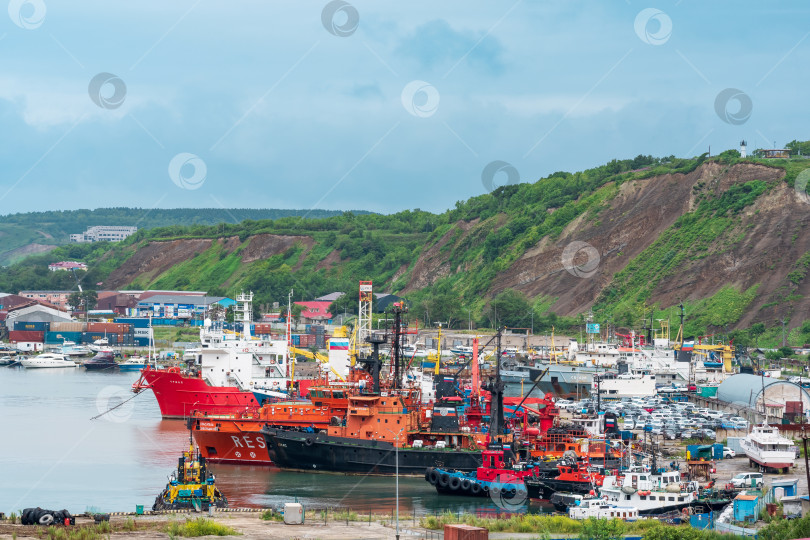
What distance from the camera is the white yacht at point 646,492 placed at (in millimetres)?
40000

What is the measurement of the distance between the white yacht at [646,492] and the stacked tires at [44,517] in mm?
18372

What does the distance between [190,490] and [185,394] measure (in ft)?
102

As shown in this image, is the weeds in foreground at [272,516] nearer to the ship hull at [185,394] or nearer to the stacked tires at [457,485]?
the stacked tires at [457,485]

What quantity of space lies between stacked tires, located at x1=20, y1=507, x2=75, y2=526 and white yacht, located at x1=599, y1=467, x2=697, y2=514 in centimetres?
1837

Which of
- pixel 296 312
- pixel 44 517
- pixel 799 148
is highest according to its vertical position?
pixel 799 148

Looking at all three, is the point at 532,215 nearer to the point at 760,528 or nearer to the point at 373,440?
the point at 373,440

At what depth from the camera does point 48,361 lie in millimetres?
126688

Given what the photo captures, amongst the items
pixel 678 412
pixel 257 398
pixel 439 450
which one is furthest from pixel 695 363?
pixel 439 450

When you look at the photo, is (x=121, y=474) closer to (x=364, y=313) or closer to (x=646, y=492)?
(x=646, y=492)

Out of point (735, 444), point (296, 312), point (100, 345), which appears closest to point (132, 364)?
point (100, 345)

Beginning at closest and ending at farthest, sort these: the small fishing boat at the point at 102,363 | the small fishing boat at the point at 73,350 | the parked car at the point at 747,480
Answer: the parked car at the point at 747,480, the small fishing boat at the point at 102,363, the small fishing boat at the point at 73,350

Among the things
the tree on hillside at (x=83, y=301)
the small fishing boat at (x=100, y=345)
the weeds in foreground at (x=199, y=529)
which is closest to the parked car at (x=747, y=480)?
the weeds in foreground at (x=199, y=529)

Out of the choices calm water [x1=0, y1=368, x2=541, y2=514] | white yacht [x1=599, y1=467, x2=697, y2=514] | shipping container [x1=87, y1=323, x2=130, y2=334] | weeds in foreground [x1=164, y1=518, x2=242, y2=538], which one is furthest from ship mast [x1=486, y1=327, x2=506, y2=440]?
shipping container [x1=87, y1=323, x2=130, y2=334]

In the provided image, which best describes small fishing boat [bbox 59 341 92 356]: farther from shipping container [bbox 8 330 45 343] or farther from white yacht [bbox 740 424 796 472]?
white yacht [bbox 740 424 796 472]
